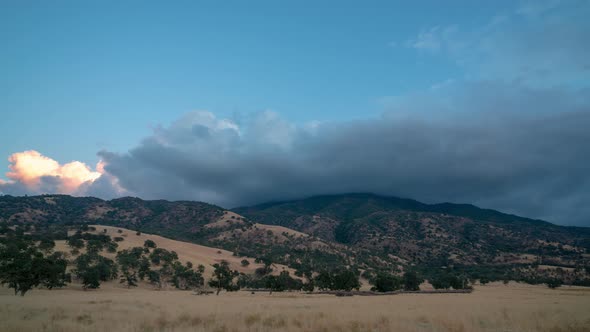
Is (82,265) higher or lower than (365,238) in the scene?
lower

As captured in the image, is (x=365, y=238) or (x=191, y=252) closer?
(x=191, y=252)

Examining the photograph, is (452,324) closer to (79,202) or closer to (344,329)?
(344,329)

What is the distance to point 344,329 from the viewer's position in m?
14.0

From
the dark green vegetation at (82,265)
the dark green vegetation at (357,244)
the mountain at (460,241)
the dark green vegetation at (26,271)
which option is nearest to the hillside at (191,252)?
the dark green vegetation at (357,244)

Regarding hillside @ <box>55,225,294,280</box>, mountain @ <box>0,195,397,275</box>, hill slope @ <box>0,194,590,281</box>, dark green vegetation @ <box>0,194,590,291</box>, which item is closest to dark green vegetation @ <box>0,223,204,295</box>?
dark green vegetation @ <box>0,194,590,291</box>

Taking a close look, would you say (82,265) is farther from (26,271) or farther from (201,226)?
(201,226)

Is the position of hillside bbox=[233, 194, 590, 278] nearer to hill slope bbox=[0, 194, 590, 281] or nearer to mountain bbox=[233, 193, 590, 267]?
mountain bbox=[233, 193, 590, 267]

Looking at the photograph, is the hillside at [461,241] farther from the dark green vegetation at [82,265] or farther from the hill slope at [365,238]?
the dark green vegetation at [82,265]

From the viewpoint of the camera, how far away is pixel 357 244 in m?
169

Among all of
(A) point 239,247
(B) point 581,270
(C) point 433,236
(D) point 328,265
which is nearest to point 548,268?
(B) point 581,270

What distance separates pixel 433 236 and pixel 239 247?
288ft

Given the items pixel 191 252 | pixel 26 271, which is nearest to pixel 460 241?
pixel 191 252

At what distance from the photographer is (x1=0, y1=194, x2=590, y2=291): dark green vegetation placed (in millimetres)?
89688

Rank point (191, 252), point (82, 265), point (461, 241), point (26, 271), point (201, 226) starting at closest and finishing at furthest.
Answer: point (26, 271), point (82, 265), point (191, 252), point (461, 241), point (201, 226)
